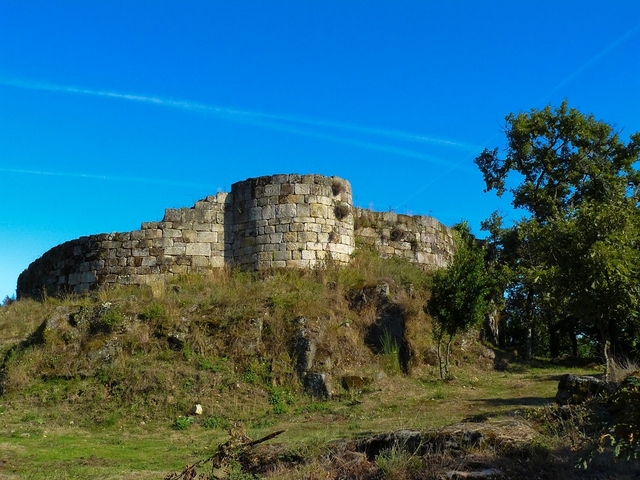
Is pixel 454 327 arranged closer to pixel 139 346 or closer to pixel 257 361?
pixel 257 361

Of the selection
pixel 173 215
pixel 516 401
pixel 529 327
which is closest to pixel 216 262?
pixel 173 215

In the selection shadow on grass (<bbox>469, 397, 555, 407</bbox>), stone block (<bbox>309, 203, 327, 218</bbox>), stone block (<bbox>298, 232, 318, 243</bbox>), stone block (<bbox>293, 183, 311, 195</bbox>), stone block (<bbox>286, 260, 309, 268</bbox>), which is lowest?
shadow on grass (<bbox>469, 397, 555, 407</bbox>)

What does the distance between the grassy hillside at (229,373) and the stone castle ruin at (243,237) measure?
63 centimetres

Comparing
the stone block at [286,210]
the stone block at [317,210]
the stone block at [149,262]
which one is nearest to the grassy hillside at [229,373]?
the stone block at [149,262]

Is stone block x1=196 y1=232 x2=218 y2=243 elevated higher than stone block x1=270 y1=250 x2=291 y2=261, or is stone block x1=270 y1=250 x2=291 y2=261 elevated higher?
stone block x1=196 y1=232 x2=218 y2=243

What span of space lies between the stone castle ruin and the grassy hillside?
0.63 m

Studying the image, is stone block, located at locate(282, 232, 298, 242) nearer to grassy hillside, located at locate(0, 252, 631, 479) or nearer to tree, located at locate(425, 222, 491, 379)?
grassy hillside, located at locate(0, 252, 631, 479)

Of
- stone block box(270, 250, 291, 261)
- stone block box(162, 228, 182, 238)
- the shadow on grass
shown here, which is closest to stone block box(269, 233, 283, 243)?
stone block box(270, 250, 291, 261)

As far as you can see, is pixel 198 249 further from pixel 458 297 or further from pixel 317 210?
pixel 458 297

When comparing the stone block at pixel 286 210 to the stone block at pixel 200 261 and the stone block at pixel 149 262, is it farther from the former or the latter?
the stone block at pixel 149 262

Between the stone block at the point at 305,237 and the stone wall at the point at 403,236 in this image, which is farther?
the stone wall at the point at 403,236

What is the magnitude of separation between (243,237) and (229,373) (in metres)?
5.57

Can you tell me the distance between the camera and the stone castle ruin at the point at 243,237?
760 inches

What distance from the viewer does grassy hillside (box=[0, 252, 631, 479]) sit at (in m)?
11.1
